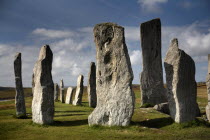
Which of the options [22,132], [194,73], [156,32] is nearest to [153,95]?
[156,32]

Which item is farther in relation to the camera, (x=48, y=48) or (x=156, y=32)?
(x=156, y=32)

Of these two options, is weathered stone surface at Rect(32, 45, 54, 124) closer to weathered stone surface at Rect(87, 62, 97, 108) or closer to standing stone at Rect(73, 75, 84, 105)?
weathered stone surface at Rect(87, 62, 97, 108)

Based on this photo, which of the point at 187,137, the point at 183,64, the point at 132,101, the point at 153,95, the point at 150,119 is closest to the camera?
the point at 187,137

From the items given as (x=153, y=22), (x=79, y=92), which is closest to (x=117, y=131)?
(x=153, y=22)

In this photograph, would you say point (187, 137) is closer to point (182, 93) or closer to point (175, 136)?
point (175, 136)

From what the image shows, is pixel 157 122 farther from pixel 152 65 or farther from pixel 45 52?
pixel 45 52

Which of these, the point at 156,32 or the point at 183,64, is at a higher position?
the point at 156,32

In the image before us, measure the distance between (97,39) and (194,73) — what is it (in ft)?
23.7

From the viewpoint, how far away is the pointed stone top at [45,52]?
17281mm

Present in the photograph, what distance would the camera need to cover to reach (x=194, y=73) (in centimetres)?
1605

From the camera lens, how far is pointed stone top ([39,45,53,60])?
1728 centimetres

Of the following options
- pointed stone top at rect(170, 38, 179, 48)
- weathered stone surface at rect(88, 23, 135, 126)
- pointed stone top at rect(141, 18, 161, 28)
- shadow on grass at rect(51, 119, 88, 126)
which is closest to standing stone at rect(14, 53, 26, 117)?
shadow on grass at rect(51, 119, 88, 126)

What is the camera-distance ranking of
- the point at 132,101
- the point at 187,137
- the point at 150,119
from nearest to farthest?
1. the point at 187,137
2. the point at 132,101
3. the point at 150,119

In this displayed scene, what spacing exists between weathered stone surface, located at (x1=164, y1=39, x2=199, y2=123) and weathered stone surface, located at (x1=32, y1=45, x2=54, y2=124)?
8.58m
